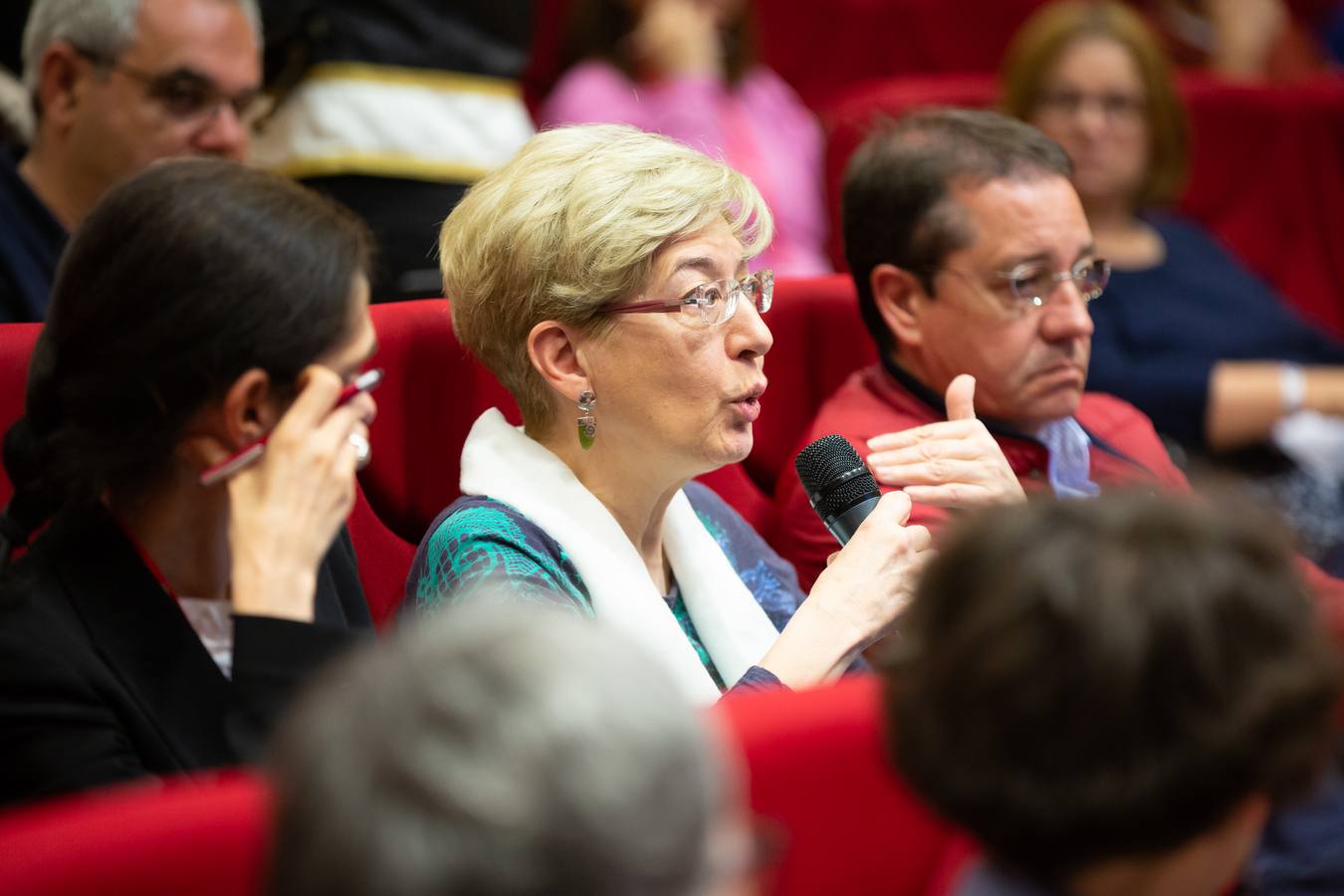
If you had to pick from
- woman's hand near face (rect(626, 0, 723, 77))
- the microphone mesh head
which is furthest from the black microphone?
woman's hand near face (rect(626, 0, 723, 77))

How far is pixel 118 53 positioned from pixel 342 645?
134 centimetres

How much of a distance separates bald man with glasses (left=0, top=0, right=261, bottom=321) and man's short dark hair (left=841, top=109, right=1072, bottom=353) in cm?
96

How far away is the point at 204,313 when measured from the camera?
4.40ft

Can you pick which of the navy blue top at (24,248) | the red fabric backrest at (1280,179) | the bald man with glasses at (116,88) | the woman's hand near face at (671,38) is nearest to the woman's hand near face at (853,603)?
the navy blue top at (24,248)

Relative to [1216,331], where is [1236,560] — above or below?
above

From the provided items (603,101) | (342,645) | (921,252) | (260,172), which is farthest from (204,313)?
(603,101)

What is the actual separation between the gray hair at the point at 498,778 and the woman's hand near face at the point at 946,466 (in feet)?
3.12

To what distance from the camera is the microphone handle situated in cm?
158

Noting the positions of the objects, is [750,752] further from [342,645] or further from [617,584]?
[617,584]

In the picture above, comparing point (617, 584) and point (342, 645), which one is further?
point (617, 584)

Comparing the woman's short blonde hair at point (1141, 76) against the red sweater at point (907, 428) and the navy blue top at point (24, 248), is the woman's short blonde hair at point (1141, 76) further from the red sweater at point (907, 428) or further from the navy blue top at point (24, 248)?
the navy blue top at point (24, 248)

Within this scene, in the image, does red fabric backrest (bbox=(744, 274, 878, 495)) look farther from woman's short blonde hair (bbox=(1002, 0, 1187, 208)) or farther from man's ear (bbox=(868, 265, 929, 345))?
woman's short blonde hair (bbox=(1002, 0, 1187, 208))

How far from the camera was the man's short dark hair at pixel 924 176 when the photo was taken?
1960 millimetres

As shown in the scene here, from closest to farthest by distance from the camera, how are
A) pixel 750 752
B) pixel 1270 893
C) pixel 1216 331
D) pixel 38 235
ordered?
pixel 750 752, pixel 1270 893, pixel 38 235, pixel 1216 331
